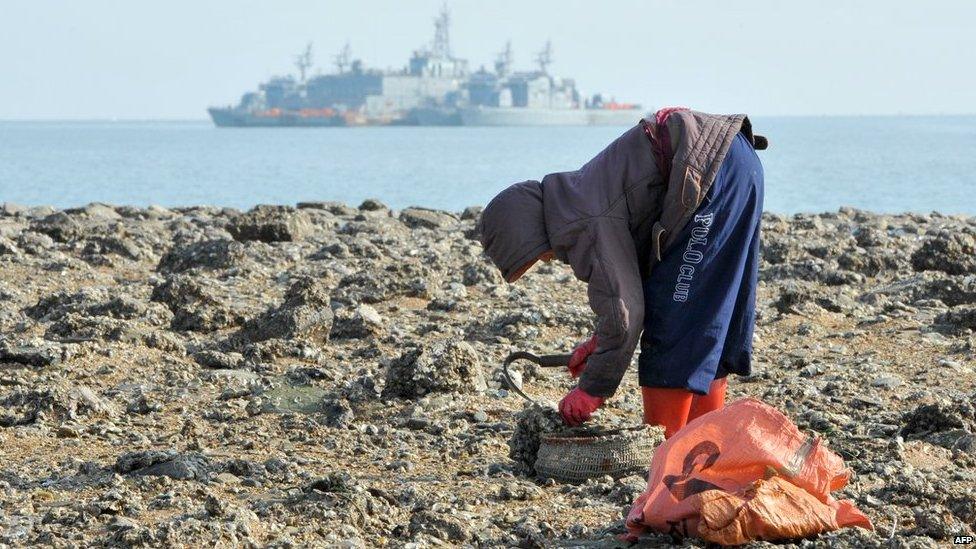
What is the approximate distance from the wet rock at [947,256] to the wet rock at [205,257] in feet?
19.3

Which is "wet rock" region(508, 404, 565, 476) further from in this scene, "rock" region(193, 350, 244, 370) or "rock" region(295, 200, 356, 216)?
"rock" region(295, 200, 356, 216)

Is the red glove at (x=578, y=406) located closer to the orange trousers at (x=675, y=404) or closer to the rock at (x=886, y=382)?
the orange trousers at (x=675, y=404)

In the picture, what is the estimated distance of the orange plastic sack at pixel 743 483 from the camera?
183 inches

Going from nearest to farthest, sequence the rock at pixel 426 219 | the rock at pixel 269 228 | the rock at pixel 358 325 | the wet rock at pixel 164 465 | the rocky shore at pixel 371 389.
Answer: the rocky shore at pixel 371 389, the wet rock at pixel 164 465, the rock at pixel 358 325, the rock at pixel 269 228, the rock at pixel 426 219

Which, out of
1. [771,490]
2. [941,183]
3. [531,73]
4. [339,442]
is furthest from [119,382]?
[531,73]

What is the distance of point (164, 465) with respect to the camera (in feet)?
19.2

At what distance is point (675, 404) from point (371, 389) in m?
2.24

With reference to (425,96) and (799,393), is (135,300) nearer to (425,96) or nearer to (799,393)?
(799,393)

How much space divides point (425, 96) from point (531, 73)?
1216cm

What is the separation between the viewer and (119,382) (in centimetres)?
802

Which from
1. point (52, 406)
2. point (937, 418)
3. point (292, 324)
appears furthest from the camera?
point (292, 324)

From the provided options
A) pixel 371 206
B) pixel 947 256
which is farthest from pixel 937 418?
pixel 371 206

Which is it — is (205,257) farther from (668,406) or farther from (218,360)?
(668,406)

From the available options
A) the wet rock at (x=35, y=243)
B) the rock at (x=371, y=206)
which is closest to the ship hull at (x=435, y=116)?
the rock at (x=371, y=206)
